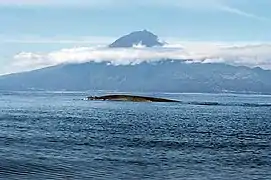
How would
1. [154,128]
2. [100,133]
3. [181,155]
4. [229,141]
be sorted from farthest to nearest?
1. [154,128]
2. [100,133]
3. [229,141]
4. [181,155]

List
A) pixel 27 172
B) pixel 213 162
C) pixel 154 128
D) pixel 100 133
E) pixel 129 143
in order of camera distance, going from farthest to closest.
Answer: pixel 154 128
pixel 100 133
pixel 129 143
pixel 213 162
pixel 27 172

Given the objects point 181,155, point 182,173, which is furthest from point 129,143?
point 182,173

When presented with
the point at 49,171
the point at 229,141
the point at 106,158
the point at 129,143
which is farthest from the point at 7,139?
the point at 229,141

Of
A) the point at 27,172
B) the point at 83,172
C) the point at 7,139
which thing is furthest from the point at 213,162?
the point at 7,139

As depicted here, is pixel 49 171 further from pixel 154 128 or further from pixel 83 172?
pixel 154 128

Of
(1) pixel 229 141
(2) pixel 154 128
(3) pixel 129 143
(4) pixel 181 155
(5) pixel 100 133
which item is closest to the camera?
(4) pixel 181 155

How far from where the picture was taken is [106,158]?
41719 millimetres

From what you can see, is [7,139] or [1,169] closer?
[1,169]

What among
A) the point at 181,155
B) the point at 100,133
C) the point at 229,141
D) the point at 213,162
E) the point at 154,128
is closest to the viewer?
the point at 213,162

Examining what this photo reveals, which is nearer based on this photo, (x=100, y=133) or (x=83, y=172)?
(x=83, y=172)

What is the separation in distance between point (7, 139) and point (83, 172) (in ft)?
66.7

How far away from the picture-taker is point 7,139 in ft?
175

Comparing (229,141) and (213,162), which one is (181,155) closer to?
(213,162)

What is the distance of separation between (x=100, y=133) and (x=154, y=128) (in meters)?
12.3
